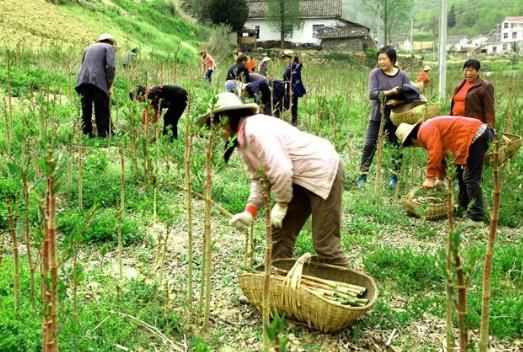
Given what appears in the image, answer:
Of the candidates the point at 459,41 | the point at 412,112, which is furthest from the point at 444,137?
the point at 459,41

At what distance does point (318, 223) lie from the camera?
352cm

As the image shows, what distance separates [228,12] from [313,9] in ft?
43.9

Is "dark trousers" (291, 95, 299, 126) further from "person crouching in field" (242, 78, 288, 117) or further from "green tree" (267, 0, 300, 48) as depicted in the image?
"green tree" (267, 0, 300, 48)

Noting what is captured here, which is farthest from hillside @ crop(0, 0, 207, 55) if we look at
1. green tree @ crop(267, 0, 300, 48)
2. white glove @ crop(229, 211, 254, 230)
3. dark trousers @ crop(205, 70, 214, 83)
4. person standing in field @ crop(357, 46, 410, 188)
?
white glove @ crop(229, 211, 254, 230)

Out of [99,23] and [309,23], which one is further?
[309,23]

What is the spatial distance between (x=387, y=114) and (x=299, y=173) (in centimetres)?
330

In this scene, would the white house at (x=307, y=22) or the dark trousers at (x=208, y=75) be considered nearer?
the dark trousers at (x=208, y=75)

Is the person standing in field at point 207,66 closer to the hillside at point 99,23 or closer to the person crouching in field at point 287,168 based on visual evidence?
the hillside at point 99,23

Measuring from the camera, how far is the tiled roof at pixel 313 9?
4947cm

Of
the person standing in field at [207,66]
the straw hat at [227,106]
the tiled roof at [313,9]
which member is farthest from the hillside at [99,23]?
the tiled roof at [313,9]

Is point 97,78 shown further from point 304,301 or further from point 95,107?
point 304,301

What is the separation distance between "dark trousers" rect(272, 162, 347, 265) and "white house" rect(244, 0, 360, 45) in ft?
150

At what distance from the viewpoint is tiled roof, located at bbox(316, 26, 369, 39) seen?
44.1 meters

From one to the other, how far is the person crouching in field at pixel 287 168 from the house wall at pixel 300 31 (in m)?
46.1
